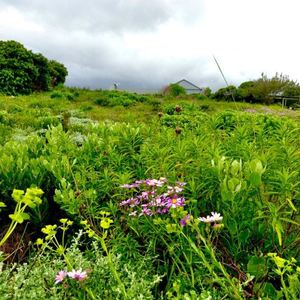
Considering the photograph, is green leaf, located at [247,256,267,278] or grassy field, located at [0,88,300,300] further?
green leaf, located at [247,256,267,278]

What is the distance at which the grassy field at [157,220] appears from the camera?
137 centimetres

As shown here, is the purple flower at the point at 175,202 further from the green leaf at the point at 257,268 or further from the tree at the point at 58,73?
the tree at the point at 58,73

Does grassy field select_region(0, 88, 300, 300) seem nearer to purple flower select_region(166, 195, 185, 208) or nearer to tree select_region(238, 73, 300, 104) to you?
purple flower select_region(166, 195, 185, 208)

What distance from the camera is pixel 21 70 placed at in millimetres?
17859

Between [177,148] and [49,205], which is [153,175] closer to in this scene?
[177,148]

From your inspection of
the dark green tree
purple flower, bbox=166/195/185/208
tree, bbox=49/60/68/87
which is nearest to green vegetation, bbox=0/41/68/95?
the dark green tree

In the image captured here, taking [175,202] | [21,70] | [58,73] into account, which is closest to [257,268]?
[175,202]

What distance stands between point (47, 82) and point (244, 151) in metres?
19.0

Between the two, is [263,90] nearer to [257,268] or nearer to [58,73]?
[58,73]

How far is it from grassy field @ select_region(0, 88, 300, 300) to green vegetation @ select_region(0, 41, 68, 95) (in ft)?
50.6

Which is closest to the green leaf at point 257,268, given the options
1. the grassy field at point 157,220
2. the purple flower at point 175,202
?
the grassy field at point 157,220

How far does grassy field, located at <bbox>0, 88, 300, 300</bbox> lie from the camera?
1.37 meters

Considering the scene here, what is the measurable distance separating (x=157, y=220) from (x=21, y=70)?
18.1 meters

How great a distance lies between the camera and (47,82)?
1966cm
